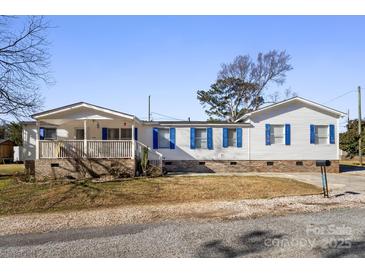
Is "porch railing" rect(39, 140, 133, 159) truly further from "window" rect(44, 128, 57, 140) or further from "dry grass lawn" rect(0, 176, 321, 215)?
"window" rect(44, 128, 57, 140)

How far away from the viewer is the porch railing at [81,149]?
47.9 ft

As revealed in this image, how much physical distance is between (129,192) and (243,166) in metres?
9.78

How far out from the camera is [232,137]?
18.6 m

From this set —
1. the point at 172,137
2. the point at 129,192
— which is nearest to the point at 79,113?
the point at 172,137

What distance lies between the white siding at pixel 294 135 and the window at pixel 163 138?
5173 millimetres

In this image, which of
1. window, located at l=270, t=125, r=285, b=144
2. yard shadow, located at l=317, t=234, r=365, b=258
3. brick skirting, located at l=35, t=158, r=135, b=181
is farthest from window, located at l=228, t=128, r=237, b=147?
yard shadow, located at l=317, t=234, r=365, b=258

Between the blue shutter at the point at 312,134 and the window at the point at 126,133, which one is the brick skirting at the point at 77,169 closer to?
the window at the point at 126,133

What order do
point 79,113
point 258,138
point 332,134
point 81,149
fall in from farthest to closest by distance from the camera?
point 332,134 → point 258,138 → point 79,113 → point 81,149

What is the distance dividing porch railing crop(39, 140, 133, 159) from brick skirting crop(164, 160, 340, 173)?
13.3 ft

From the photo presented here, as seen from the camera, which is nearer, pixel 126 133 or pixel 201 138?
pixel 201 138

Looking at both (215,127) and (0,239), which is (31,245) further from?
(215,127)

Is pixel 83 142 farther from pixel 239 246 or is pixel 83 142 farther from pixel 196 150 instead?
pixel 239 246

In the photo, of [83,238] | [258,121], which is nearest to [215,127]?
[258,121]

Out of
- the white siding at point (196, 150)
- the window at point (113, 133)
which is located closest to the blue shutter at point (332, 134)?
the white siding at point (196, 150)
